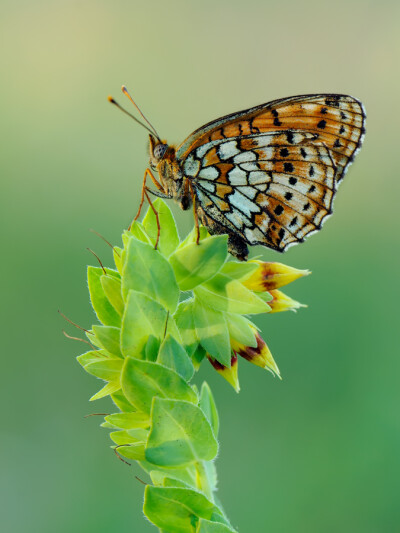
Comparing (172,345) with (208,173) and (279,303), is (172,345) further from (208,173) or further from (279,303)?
(208,173)

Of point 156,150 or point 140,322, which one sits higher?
point 156,150

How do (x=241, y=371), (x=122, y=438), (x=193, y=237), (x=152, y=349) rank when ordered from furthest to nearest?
(x=241, y=371) → (x=193, y=237) → (x=122, y=438) → (x=152, y=349)

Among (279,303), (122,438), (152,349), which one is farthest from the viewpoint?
(279,303)

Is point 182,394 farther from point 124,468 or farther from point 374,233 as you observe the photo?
point 374,233

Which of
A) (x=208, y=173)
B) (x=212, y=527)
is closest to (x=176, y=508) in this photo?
(x=212, y=527)

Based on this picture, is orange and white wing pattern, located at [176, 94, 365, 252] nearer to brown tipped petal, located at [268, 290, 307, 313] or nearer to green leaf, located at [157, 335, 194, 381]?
brown tipped petal, located at [268, 290, 307, 313]

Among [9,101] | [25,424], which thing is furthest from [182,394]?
[9,101]

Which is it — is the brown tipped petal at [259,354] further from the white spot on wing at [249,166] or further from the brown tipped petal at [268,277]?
the white spot on wing at [249,166]
